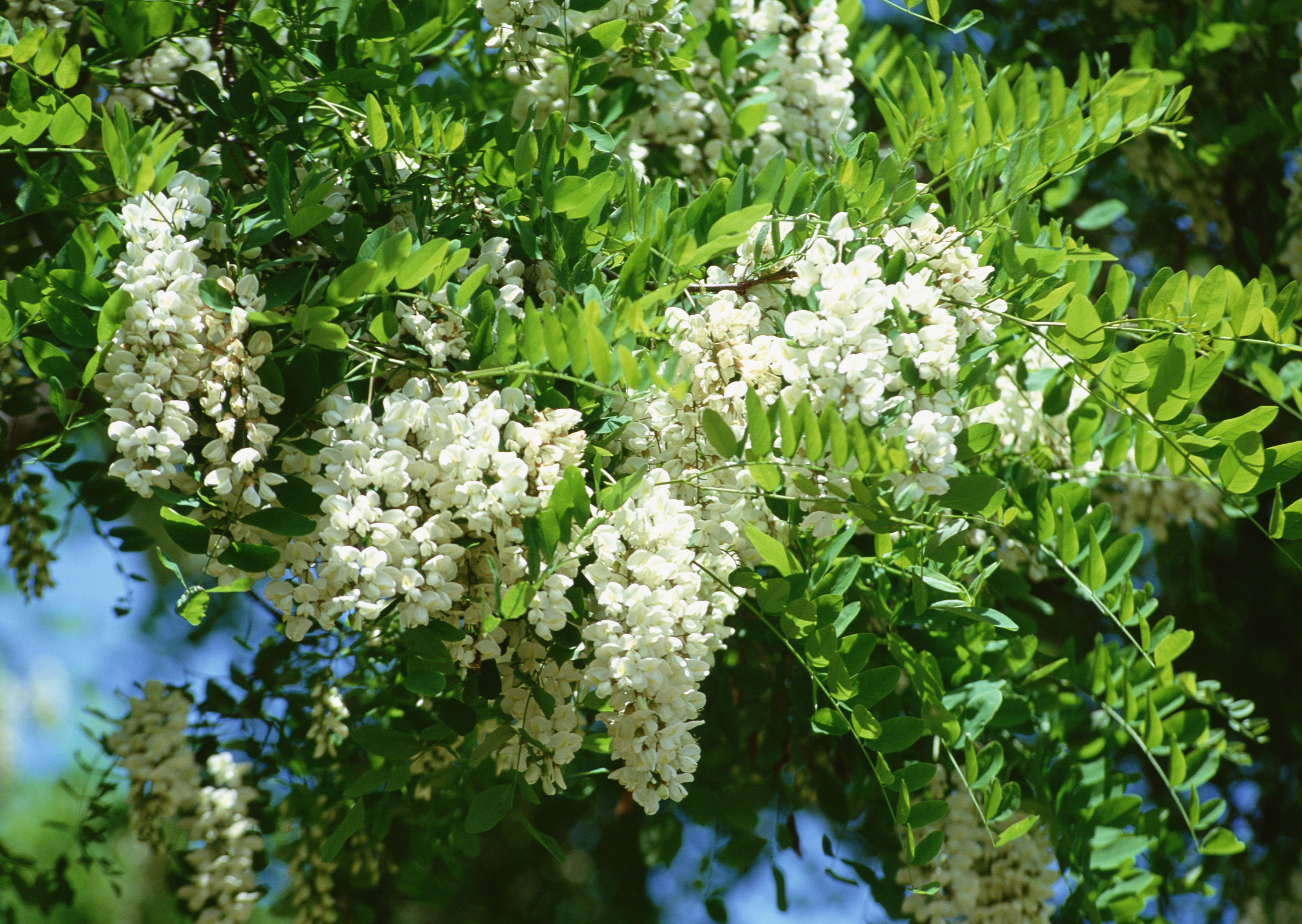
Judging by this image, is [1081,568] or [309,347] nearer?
[309,347]

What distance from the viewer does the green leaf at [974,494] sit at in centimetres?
88

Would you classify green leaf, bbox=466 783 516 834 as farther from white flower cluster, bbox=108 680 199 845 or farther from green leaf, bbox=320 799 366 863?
white flower cluster, bbox=108 680 199 845

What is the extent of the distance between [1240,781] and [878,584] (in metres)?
1.42

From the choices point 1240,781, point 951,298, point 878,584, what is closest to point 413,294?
point 951,298

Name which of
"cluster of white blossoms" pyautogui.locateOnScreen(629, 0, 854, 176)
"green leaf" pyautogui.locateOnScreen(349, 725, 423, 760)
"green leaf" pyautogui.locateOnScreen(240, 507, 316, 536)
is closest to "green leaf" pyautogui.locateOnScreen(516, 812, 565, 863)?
"green leaf" pyautogui.locateOnScreen(349, 725, 423, 760)

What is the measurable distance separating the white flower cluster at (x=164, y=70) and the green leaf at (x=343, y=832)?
828 mm

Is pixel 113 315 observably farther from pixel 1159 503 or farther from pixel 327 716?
pixel 1159 503

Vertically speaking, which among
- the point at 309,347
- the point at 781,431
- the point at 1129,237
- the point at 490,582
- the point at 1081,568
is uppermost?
the point at 309,347

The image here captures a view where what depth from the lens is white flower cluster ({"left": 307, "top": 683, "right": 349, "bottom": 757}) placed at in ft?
4.57

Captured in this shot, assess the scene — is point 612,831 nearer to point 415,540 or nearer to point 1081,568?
point 1081,568

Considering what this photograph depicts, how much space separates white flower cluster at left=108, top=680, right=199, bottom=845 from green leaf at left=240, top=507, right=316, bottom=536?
2.82ft

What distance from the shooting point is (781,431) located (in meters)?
0.81

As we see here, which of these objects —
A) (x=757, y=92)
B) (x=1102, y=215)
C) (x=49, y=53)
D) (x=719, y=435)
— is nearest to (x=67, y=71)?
(x=49, y=53)

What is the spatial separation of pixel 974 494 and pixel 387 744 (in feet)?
1.99
